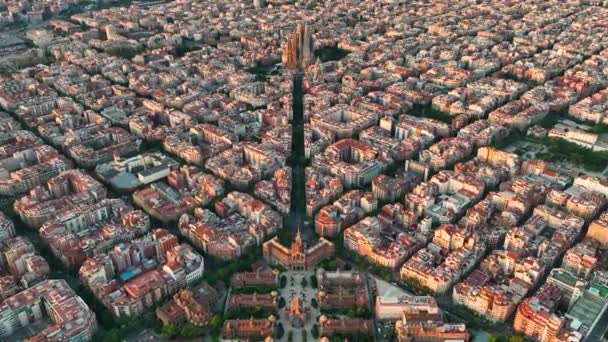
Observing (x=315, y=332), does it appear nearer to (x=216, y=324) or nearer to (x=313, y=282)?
(x=313, y=282)

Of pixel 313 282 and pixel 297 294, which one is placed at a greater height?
pixel 313 282

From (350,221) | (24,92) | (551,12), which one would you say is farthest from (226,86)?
(551,12)

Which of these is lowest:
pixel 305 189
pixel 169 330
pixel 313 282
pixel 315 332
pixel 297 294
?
pixel 315 332

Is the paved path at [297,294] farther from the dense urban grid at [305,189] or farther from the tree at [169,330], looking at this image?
the tree at [169,330]

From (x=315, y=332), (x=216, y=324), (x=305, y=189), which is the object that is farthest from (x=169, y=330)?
(x=305, y=189)

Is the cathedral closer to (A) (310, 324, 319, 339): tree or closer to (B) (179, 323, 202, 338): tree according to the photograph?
(A) (310, 324, 319, 339): tree

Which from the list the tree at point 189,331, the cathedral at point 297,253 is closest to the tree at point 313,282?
the cathedral at point 297,253

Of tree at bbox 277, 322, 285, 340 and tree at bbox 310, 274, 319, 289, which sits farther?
tree at bbox 310, 274, 319, 289

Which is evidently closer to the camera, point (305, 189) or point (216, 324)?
point (216, 324)

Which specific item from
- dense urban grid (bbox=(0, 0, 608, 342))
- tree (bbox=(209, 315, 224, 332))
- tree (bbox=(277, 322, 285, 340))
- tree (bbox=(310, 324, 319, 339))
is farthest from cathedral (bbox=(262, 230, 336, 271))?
tree (bbox=(209, 315, 224, 332))
